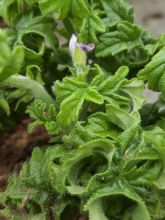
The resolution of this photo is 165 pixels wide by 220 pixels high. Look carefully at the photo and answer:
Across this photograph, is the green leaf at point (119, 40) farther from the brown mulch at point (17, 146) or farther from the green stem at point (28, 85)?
the brown mulch at point (17, 146)

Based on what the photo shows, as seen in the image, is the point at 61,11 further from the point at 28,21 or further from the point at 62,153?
the point at 62,153

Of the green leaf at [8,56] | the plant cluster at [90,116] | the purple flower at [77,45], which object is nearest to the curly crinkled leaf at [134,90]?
the plant cluster at [90,116]

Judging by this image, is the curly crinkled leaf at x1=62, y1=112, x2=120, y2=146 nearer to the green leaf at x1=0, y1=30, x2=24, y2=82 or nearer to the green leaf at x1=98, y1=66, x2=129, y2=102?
the green leaf at x1=98, y1=66, x2=129, y2=102

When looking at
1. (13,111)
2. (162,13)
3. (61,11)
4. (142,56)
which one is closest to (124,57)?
(142,56)

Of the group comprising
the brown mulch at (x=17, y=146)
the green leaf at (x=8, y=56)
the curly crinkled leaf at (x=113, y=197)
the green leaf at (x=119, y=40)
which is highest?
the green leaf at (x=8, y=56)

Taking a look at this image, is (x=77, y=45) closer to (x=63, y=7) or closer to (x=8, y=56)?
(x=63, y=7)

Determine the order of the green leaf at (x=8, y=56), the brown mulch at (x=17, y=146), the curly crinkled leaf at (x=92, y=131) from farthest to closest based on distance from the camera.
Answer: the brown mulch at (x=17, y=146)
the curly crinkled leaf at (x=92, y=131)
the green leaf at (x=8, y=56)

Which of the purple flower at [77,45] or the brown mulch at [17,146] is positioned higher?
the purple flower at [77,45]

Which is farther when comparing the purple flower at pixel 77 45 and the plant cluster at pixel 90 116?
the purple flower at pixel 77 45
